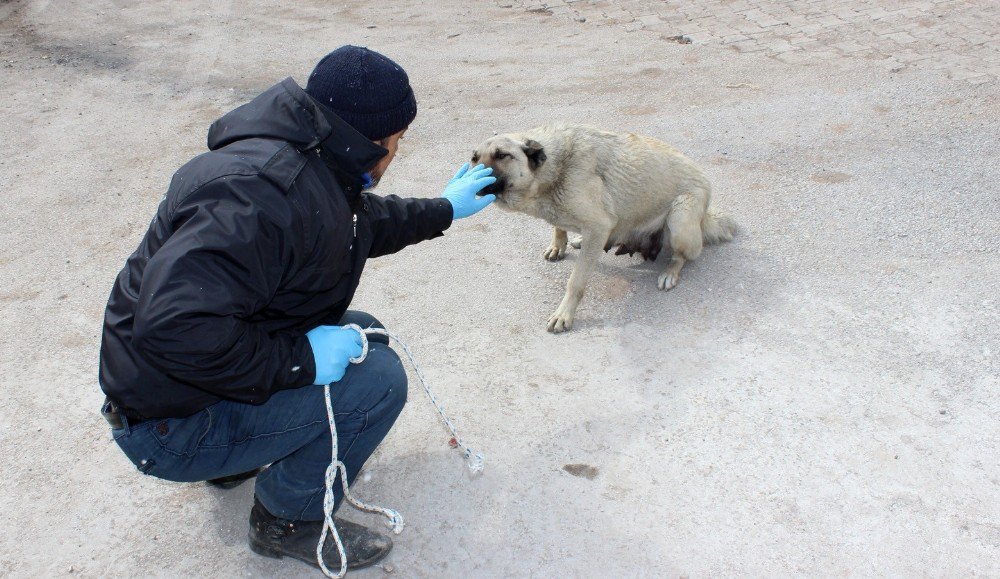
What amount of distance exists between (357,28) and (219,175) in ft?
29.0

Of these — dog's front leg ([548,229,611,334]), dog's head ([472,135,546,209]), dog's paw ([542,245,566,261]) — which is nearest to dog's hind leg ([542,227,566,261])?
dog's paw ([542,245,566,261])

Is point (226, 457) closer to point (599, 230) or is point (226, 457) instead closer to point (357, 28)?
point (599, 230)

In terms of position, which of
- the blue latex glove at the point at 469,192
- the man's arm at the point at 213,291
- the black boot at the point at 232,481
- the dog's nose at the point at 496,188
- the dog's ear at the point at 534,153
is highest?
the man's arm at the point at 213,291

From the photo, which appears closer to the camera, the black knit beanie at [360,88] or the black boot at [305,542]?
the black knit beanie at [360,88]

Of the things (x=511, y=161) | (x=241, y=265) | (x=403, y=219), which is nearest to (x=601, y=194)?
(x=511, y=161)

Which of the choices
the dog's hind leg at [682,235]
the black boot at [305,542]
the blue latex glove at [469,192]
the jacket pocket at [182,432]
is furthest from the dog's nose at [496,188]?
the jacket pocket at [182,432]

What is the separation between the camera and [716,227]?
218 inches

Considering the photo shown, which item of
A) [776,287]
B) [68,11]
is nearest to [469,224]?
[776,287]

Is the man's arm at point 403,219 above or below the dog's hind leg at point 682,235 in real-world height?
above

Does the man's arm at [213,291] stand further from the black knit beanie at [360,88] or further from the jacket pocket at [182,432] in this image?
the black knit beanie at [360,88]

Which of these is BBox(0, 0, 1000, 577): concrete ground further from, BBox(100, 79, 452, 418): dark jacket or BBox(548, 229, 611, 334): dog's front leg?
BBox(100, 79, 452, 418): dark jacket

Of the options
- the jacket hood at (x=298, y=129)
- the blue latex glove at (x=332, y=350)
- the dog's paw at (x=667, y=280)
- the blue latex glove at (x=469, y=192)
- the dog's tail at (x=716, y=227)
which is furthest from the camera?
the dog's tail at (x=716, y=227)

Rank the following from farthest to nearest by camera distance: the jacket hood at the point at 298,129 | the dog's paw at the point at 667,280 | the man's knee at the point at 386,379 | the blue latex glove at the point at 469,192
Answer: the dog's paw at the point at 667,280
the blue latex glove at the point at 469,192
the man's knee at the point at 386,379
the jacket hood at the point at 298,129

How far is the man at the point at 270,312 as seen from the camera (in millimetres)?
2428
